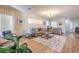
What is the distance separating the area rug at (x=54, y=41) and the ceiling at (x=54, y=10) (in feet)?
1.33

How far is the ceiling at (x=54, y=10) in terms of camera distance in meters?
1.49

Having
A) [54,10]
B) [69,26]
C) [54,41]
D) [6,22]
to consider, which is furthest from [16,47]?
[69,26]

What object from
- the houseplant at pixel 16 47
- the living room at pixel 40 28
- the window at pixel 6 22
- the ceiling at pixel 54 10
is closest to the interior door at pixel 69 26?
the living room at pixel 40 28

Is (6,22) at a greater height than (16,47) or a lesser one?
greater

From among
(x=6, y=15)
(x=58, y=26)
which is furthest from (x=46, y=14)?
(x=6, y=15)

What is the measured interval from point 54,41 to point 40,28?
351 millimetres

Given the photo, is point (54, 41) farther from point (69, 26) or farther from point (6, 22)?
point (6, 22)

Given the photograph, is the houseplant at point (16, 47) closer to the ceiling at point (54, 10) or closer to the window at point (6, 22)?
the window at point (6, 22)

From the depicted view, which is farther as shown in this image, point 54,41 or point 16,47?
point 54,41

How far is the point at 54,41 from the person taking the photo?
162 cm

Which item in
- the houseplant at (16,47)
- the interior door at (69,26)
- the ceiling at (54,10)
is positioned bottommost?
the houseplant at (16,47)

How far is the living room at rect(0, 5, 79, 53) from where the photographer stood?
149cm

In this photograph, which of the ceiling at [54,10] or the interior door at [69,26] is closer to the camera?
the ceiling at [54,10]
